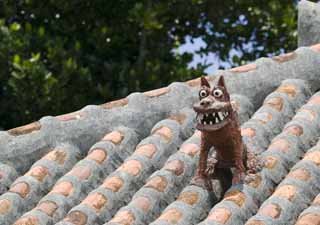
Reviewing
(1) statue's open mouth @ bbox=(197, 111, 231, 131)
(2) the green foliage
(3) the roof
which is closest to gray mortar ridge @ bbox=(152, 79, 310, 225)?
(3) the roof

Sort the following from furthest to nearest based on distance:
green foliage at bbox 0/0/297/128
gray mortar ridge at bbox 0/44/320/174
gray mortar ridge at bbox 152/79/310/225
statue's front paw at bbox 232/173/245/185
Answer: green foliage at bbox 0/0/297/128, gray mortar ridge at bbox 0/44/320/174, statue's front paw at bbox 232/173/245/185, gray mortar ridge at bbox 152/79/310/225

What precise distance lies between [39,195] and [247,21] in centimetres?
1119

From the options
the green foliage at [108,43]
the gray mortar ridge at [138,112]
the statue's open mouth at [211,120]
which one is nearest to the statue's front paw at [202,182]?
the statue's open mouth at [211,120]

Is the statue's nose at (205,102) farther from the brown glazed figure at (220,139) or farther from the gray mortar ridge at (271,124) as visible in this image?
the gray mortar ridge at (271,124)

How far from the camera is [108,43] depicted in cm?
1639

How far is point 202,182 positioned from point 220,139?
12.1 inches

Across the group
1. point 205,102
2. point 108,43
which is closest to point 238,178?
point 205,102

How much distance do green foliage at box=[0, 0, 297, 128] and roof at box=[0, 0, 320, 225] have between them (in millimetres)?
7396

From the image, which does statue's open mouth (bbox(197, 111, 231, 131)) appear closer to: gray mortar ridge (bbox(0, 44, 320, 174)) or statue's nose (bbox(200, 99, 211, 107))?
statue's nose (bbox(200, 99, 211, 107))

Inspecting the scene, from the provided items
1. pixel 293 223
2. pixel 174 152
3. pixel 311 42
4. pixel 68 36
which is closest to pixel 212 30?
pixel 68 36

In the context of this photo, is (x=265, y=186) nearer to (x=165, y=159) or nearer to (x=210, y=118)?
(x=210, y=118)

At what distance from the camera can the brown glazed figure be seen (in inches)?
244

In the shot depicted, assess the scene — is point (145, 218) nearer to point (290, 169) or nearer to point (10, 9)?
point (290, 169)

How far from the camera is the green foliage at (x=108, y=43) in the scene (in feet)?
50.2
